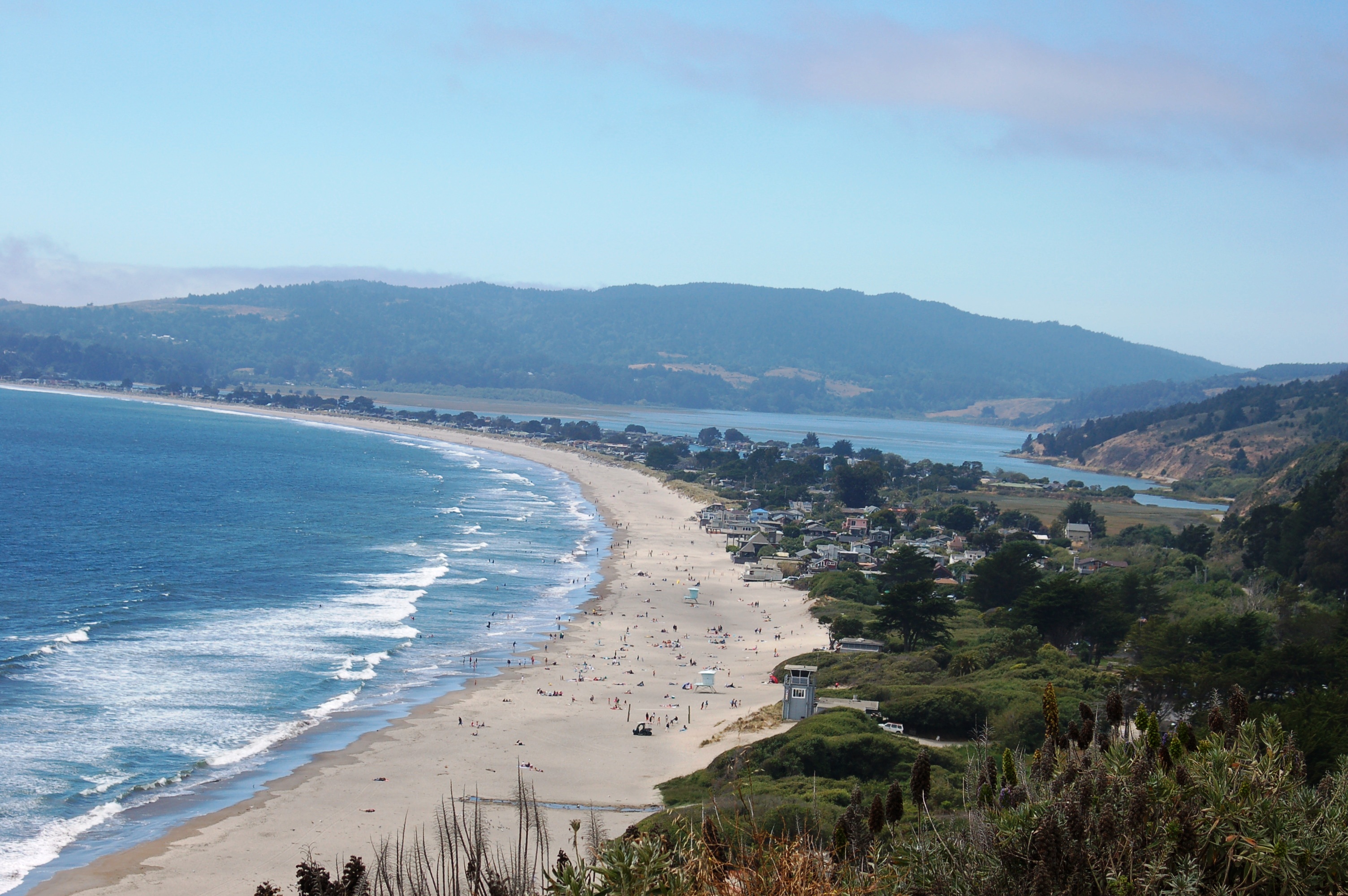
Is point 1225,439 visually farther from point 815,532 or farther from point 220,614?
point 220,614

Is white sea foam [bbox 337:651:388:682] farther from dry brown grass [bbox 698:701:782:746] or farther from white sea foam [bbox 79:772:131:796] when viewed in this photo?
dry brown grass [bbox 698:701:782:746]

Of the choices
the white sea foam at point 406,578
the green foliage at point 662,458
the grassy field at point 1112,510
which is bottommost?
the white sea foam at point 406,578

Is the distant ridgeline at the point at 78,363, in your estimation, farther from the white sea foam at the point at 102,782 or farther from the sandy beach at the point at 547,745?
the white sea foam at the point at 102,782

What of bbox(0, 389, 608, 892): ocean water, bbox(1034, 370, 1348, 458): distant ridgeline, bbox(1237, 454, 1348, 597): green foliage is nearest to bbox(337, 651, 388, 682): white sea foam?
bbox(0, 389, 608, 892): ocean water

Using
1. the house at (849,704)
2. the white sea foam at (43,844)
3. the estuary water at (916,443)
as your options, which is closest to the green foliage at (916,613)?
the house at (849,704)

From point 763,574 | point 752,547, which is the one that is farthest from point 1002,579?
point 752,547

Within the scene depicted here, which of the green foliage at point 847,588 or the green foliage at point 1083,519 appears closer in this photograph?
the green foliage at point 847,588
